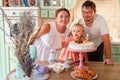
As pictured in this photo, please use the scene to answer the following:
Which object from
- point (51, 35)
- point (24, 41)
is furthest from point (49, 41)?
point (24, 41)

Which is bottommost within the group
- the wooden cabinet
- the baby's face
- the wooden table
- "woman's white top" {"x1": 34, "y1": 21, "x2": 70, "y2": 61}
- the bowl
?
the wooden cabinet

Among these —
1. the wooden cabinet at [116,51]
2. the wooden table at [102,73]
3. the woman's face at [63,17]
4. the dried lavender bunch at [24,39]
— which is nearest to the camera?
the dried lavender bunch at [24,39]

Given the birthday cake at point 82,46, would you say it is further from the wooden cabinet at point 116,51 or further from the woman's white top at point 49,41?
the wooden cabinet at point 116,51

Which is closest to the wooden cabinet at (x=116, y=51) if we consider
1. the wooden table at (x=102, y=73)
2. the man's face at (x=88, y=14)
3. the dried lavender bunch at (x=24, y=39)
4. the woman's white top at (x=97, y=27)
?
the woman's white top at (x=97, y=27)

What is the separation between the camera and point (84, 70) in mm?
1997

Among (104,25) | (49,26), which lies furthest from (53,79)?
(104,25)

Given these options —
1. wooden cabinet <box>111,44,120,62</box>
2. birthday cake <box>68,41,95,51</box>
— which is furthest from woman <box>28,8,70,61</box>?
wooden cabinet <box>111,44,120,62</box>

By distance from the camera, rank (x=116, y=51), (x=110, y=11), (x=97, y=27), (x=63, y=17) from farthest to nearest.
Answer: (x=110, y=11) < (x=116, y=51) < (x=97, y=27) < (x=63, y=17)

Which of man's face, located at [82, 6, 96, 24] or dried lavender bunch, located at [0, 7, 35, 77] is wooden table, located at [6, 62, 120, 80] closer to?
dried lavender bunch, located at [0, 7, 35, 77]

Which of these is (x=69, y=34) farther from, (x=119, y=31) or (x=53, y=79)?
(x=119, y=31)

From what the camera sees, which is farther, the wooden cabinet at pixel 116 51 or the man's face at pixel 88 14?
the wooden cabinet at pixel 116 51

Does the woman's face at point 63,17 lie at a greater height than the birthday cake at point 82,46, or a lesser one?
greater

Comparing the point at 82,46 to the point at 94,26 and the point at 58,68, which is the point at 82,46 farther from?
the point at 94,26

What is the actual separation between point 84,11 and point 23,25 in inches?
37.3
